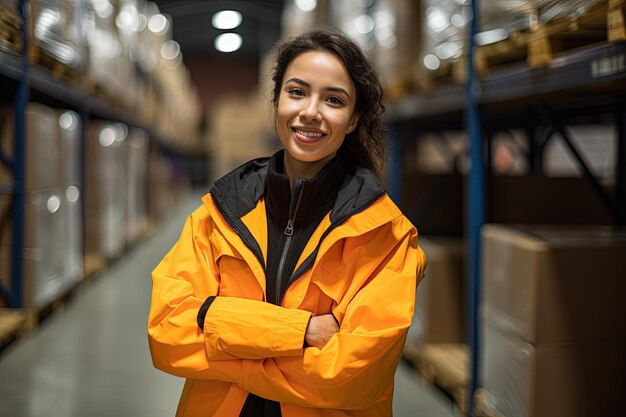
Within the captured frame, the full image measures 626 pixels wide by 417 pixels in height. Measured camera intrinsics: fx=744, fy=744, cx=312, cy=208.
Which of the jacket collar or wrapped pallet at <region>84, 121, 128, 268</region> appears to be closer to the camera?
the jacket collar

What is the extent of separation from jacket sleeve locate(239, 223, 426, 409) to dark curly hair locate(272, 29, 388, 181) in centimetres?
41

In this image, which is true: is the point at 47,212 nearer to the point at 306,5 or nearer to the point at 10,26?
the point at 10,26

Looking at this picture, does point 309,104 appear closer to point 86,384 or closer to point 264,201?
point 264,201

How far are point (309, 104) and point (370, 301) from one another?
0.54m

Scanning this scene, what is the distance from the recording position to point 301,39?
204 centimetres

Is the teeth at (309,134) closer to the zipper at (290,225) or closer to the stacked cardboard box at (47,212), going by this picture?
the zipper at (290,225)

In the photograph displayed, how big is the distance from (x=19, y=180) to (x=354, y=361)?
126 inches

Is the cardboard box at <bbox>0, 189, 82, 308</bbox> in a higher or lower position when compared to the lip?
lower

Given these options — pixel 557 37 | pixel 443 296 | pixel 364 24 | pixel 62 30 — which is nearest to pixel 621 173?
pixel 443 296

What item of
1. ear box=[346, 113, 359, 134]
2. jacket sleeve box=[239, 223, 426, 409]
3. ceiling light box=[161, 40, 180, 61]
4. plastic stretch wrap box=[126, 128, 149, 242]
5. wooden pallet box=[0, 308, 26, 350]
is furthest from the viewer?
ceiling light box=[161, 40, 180, 61]

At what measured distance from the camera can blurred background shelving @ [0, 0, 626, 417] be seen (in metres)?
2.86

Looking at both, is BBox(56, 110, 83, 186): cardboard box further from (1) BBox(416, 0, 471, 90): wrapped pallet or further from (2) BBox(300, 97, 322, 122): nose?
(2) BBox(300, 97, 322, 122): nose

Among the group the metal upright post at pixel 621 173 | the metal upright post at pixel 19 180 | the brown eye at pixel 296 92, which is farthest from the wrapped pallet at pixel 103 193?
the brown eye at pixel 296 92

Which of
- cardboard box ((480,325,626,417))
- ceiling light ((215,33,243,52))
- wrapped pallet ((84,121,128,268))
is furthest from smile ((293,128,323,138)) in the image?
ceiling light ((215,33,243,52))
